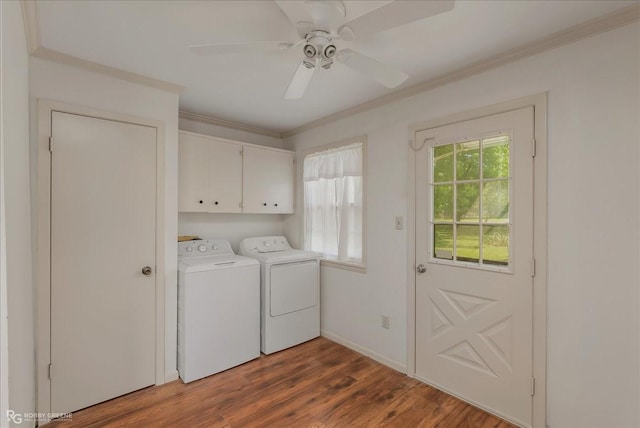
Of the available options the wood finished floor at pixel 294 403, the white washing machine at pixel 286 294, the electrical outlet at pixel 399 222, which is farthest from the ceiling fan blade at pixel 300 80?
the wood finished floor at pixel 294 403

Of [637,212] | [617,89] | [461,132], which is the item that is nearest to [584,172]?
[637,212]

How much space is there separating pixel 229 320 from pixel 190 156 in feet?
5.09

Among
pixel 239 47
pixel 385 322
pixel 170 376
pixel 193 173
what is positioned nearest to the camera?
pixel 239 47

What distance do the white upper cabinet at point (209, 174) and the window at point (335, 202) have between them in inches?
32.5

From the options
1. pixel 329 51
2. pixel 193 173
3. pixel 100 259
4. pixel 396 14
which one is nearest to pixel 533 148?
pixel 396 14

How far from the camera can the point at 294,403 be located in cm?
215

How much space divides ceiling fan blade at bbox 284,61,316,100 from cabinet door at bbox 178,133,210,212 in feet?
4.44

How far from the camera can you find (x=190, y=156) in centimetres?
282

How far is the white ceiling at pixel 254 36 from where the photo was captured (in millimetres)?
1505

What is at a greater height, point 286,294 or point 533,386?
point 286,294

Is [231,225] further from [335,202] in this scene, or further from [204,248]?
[335,202]

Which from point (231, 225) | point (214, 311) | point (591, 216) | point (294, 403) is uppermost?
point (591, 216)

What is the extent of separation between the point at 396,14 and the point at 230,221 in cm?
275

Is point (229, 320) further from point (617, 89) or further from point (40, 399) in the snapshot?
point (617, 89)
